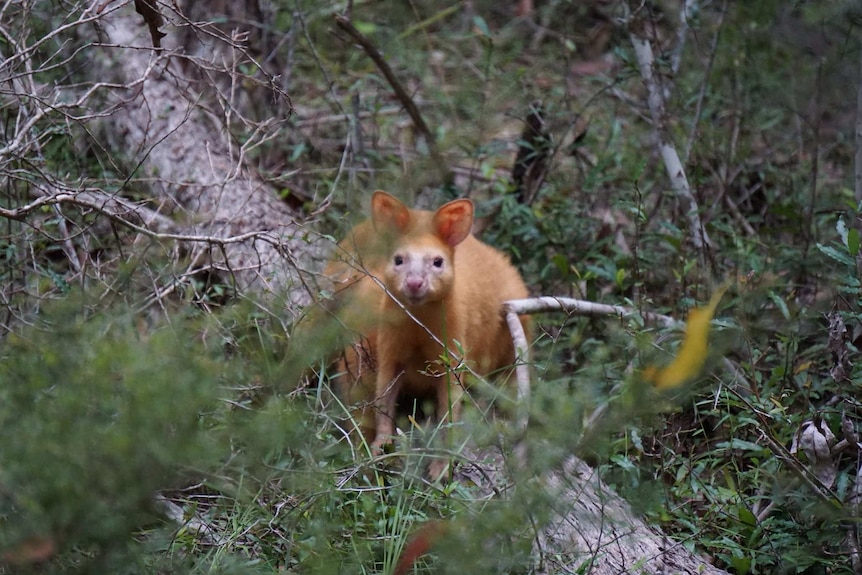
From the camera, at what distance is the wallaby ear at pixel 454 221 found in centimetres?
458

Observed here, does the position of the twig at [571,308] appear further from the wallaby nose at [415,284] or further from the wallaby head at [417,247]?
the wallaby nose at [415,284]

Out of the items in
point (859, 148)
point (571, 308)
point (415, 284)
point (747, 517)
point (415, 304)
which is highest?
point (859, 148)

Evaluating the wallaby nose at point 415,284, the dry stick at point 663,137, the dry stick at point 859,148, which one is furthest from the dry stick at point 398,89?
the dry stick at point 859,148

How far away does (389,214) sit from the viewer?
4473mm

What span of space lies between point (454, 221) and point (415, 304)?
482 millimetres

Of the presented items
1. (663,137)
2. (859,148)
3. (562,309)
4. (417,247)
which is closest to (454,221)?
(417,247)

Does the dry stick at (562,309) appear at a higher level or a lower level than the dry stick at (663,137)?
lower

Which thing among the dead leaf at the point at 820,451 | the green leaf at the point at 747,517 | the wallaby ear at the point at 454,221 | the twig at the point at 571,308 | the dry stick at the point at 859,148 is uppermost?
the dry stick at the point at 859,148

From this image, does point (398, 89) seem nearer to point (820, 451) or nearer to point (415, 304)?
point (415, 304)

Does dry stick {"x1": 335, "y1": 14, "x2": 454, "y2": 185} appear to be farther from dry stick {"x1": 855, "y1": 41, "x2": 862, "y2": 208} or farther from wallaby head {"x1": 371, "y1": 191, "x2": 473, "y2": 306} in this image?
dry stick {"x1": 855, "y1": 41, "x2": 862, "y2": 208}

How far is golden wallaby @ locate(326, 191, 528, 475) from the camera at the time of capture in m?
4.39

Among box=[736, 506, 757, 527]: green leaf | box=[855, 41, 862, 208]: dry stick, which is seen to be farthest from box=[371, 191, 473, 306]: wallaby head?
box=[855, 41, 862, 208]: dry stick

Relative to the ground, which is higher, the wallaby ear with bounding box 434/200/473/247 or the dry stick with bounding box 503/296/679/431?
the wallaby ear with bounding box 434/200/473/247

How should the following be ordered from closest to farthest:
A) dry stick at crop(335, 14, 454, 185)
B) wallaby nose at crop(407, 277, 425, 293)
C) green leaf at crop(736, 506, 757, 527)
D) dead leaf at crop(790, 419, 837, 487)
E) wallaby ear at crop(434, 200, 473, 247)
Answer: dead leaf at crop(790, 419, 837, 487), green leaf at crop(736, 506, 757, 527), wallaby nose at crop(407, 277, 425, 293), wallaby ear at crop(434, 200, 473, 247), dry stick at crop(335, 14, 454, 185)
